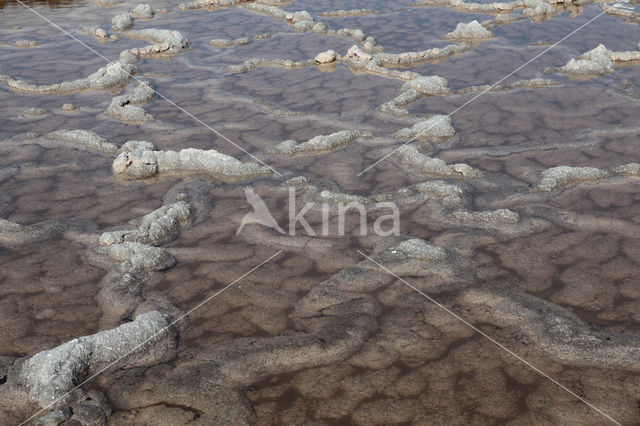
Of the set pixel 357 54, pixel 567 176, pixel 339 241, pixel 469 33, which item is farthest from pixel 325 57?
pixel 339 241

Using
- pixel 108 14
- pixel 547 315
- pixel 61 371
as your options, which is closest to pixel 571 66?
pixel 547 315

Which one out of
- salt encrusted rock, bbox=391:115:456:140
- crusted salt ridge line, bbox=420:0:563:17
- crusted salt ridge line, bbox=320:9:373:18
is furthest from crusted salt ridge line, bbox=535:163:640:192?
crusted salt ridge line, bbox=320:9:373:18

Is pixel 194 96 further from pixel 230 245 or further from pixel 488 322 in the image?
pixel 488 322

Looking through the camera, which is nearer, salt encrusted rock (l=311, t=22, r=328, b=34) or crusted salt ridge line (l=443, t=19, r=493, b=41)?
crusted salt ridge line (l=443, t=19, r=493, b=41)

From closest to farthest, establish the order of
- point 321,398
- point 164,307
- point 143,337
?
point 321,398, point 143,337, point 164,307

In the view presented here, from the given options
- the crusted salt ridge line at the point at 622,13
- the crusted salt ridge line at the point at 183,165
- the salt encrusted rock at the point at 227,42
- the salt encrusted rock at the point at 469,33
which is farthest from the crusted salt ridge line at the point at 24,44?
the crusted salt ridge line at the point at 622,13

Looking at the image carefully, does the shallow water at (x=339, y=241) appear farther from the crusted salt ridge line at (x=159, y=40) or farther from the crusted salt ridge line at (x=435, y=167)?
the crusted salt ridge line at (x=159, y=40)

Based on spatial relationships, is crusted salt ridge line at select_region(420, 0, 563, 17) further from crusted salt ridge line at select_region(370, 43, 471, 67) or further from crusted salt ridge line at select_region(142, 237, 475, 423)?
crusted salt ridge line at select_region(142, 237, 475, 423)
